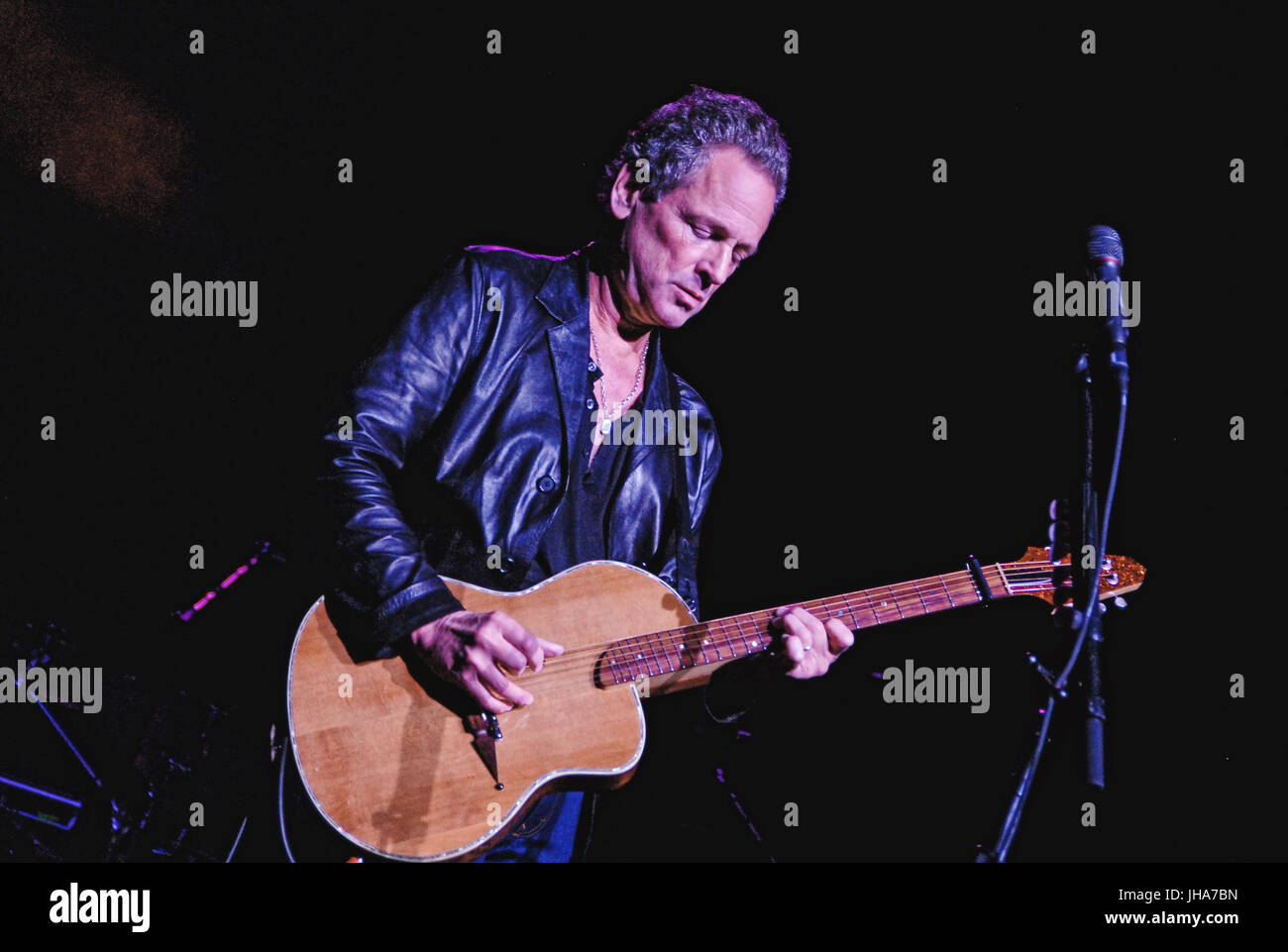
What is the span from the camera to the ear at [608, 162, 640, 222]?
3.09 meters

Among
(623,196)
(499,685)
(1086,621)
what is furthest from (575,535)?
(1086,621)

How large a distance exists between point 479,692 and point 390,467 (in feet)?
2.54

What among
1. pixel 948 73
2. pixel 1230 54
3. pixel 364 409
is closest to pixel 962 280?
pixel 948 73

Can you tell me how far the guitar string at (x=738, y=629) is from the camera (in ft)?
8.64

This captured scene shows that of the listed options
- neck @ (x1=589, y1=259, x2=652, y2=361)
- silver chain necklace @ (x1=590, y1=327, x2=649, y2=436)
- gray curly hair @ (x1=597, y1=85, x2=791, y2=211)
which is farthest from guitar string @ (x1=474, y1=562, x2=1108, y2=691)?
gray curly hair @ (x1=597, y1=85, x2=791, y2=211)

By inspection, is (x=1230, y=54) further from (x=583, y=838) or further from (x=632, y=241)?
(x=583, y=838)

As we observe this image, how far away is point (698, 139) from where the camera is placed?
2988mm

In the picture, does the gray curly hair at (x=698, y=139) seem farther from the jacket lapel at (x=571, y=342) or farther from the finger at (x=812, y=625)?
the finger at (x=812, y=625)

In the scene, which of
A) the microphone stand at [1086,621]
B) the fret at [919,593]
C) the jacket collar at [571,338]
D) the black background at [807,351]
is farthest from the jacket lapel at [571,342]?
the microphone stand at [1086,621]

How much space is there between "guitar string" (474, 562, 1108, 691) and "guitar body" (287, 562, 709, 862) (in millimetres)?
21

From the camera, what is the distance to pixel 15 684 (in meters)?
3.34

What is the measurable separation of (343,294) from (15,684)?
192 cm

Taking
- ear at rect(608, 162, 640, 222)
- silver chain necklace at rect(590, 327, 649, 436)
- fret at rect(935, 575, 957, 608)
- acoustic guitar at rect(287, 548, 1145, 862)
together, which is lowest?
acoustic guitar at rect(287, 548, 1145, 862)

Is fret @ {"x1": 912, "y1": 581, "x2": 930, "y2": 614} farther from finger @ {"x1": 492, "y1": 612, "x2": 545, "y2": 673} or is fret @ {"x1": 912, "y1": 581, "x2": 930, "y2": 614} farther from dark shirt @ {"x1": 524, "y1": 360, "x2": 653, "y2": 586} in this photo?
finger @ {"x1": 492, "y1": 612, "x2": 545, "y2": 673}
